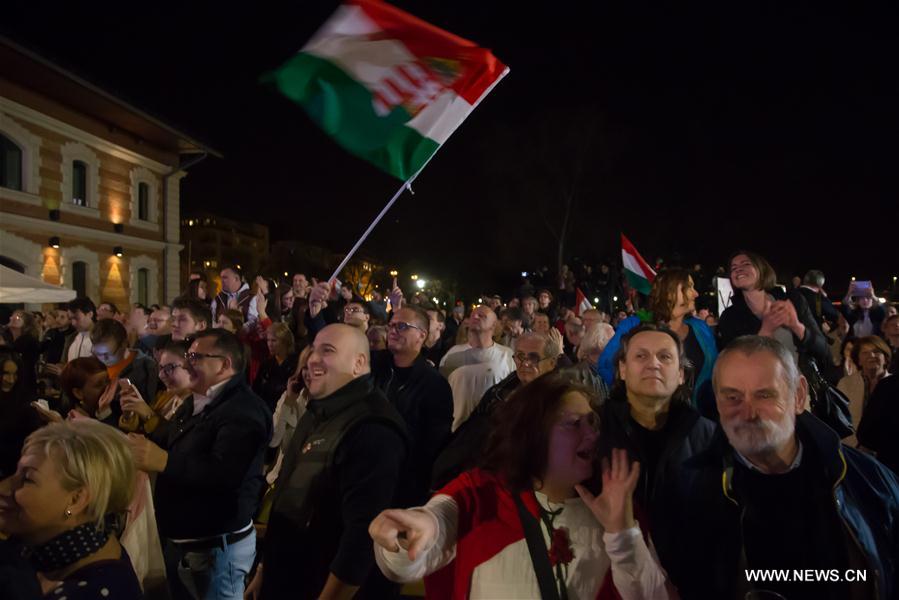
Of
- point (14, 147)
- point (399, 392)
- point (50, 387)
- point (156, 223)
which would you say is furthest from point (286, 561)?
point (156, 223)

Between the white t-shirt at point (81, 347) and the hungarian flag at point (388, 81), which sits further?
the white t-shirt at point (81, 347)

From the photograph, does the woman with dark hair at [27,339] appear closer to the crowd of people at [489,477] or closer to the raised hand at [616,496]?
the crowd of people at [489,477]

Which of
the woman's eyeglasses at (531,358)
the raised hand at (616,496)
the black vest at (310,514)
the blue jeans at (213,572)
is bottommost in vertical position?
the blue jeans at (213,572)

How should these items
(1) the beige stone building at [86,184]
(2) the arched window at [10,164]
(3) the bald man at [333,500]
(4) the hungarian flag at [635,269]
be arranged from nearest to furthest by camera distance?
(3) the bald man at [333,500]
(4) the hungarian flag at [635,269]
(1) the beige stone building at [86,184]
(2) the arched window at [10,164]

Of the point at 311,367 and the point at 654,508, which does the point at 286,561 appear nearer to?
the point at 311,367

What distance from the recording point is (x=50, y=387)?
8617mm

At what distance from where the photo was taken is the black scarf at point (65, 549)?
2293mm

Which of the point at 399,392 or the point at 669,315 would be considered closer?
the point at 669,315

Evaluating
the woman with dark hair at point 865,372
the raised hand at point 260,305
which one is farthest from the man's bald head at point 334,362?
the raised hand at point 260,305

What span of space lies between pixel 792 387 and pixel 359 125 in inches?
178

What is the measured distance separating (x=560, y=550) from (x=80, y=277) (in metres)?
24.2

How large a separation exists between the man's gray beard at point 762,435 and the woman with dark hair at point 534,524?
22.2 inches

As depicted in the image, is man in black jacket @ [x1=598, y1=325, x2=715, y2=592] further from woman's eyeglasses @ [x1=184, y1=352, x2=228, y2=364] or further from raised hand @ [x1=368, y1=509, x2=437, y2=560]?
woman's eyeglasses @ [x1=184, y1=352, x2=228, y2=364]

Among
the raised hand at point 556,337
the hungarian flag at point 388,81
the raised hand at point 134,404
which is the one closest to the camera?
the raised hand at point 134,404
